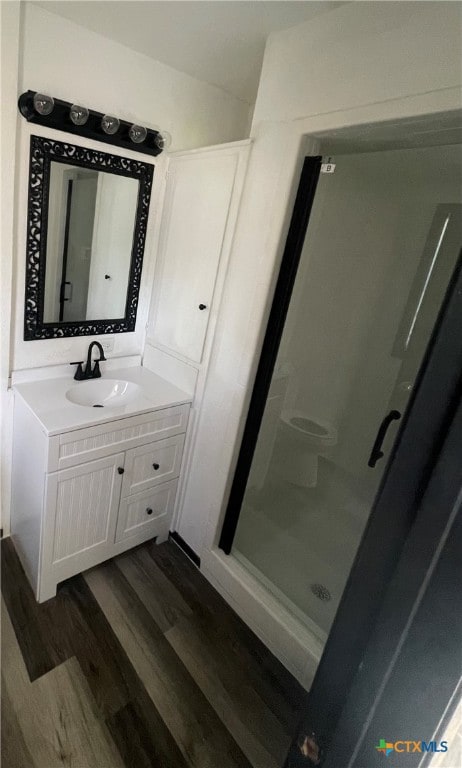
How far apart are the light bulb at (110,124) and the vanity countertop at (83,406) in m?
1.11

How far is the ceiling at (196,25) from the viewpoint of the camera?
4.40 feet

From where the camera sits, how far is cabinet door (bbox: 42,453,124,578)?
5.19 ft

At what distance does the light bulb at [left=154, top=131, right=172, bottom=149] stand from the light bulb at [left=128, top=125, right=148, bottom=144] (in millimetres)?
63

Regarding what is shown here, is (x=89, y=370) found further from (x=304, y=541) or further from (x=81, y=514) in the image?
(x=304, y=541)

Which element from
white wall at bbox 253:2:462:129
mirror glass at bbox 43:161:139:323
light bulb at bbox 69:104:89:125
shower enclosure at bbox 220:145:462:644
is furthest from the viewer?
shower enclosure at bbox 220:145:462:644

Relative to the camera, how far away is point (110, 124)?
1687 millimetres

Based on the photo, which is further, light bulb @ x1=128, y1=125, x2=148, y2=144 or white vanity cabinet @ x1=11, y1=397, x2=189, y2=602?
light bulb @ x1=128, y1=125, x2=148, y2=144

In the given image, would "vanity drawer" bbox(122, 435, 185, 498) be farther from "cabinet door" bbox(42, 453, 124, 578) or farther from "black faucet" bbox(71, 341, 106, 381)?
"black faucet" bbox(71, 341, 106, 381)

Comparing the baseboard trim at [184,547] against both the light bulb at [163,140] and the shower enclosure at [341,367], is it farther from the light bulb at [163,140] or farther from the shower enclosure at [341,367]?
the light bulb at [163,140]

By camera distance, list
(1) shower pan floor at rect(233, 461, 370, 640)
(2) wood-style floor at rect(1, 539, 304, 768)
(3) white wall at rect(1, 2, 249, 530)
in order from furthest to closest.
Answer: (1) shower pan floor at rect(233, 461, 370, 640)
(3) white wall at rect(1, 2, 249, 530)
(2) wood-style floor at rect(1, 539, 304, 768)

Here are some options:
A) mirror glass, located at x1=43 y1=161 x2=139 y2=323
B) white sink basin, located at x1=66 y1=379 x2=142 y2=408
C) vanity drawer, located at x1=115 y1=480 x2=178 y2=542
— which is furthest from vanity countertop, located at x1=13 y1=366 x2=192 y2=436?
vanity drawer, located at x1=115 y1=480 x2=178 y2=542

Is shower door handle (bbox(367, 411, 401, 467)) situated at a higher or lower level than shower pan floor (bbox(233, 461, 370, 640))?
higher

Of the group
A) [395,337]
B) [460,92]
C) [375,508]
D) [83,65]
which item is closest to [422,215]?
[395,337]

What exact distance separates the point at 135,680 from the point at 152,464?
0.84m
